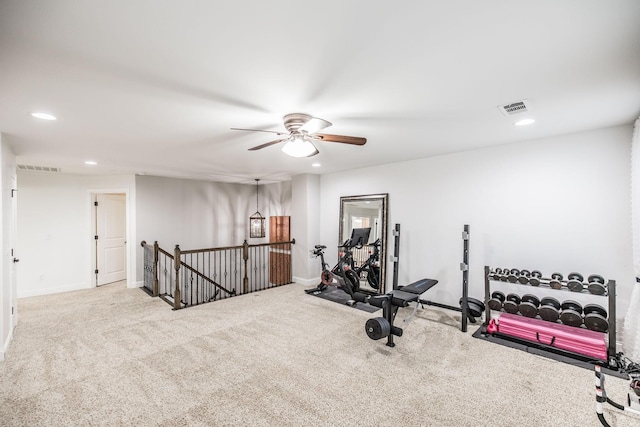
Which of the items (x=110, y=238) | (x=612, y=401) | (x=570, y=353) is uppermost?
(x=110, y=238)

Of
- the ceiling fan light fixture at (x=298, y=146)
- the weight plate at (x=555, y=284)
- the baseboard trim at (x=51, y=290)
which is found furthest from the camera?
the baseboard trim at (x=51, y=290)

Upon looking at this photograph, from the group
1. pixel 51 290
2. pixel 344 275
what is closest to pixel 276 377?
pixel 344 275

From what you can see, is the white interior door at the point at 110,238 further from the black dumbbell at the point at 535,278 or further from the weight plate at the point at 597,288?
the weight plate at the point at 597,288

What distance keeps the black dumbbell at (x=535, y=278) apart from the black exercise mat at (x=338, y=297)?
2.29 meters

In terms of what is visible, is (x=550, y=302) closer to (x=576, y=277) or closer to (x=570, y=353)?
(x=576, y=277)

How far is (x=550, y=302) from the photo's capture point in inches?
133

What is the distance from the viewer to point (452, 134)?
3400mm

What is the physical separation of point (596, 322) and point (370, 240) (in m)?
3.29

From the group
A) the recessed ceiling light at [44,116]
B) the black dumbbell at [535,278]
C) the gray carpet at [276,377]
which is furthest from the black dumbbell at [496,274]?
the recessed ceiling light at [44,116]

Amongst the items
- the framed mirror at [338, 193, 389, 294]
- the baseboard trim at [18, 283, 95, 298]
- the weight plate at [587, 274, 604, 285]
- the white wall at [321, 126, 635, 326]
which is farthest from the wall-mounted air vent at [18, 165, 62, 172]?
the weight plate at [587, 274, 604, 285]

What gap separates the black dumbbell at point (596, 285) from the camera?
115 inches

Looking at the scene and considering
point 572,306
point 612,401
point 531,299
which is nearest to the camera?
point 612,401

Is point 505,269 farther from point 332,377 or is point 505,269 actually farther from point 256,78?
point 256,78

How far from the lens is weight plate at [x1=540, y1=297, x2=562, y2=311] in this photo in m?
3.33
